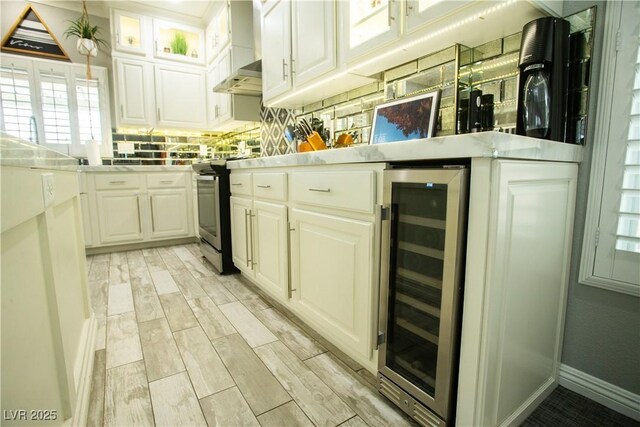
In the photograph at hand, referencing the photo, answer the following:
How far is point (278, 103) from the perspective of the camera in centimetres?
246

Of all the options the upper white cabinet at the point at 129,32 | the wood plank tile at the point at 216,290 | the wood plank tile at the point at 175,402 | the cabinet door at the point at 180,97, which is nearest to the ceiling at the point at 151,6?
the upper white cabinet at the point at 129,32

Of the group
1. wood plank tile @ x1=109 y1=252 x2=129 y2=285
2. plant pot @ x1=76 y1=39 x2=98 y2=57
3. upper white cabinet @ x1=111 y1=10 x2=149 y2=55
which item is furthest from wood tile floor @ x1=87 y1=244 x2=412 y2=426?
upper white cabinet @ x1=111 y1=10 x2=149 y2=55

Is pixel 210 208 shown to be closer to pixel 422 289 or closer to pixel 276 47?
pixel 276 47

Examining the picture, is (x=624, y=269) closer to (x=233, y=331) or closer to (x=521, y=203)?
(x=521, y=203)

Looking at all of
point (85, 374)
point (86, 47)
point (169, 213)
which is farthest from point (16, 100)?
point (85, 374)

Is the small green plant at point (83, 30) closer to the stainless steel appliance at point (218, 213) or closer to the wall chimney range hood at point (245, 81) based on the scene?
the wall chimney range hood at point (245, 81)

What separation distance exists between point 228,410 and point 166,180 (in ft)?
9.89

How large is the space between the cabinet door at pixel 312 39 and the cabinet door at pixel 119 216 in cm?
240

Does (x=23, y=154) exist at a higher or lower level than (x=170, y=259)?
higher

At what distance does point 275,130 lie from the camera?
298 centimetres

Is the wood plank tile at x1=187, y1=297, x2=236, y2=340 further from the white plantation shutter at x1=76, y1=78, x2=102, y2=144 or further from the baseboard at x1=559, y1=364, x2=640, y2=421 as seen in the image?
the white plantation shutter at x1=76, y1=78, x2=102, y2=144

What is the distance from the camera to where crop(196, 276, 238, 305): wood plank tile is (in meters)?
2.09

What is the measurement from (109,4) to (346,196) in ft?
12.8

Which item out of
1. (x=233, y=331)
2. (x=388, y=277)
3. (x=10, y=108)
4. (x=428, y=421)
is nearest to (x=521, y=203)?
Result: (x=388, y=277)
